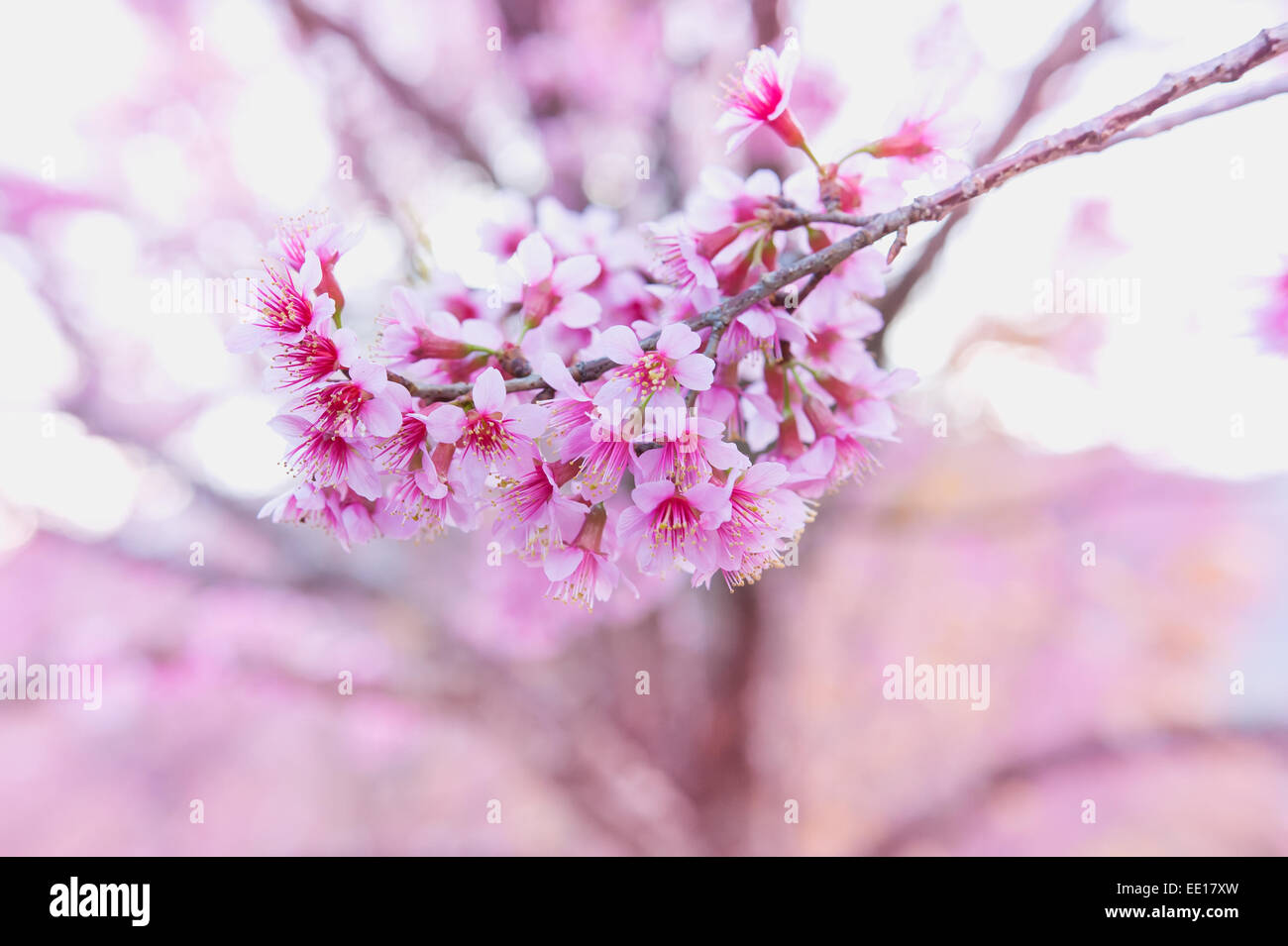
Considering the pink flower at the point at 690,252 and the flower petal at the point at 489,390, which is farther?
the pink flower at the point at 690,252

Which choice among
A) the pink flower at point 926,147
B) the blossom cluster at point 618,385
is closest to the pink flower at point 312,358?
the blossom cluster at point 618,385

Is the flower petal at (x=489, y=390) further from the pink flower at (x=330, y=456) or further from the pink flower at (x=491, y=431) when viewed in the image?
the pink flower at (x=330, y=456)

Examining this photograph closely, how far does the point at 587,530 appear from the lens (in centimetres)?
77

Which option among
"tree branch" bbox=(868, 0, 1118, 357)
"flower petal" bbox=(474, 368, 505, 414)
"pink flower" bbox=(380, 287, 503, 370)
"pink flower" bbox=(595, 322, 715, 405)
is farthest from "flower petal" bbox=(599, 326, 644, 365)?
"tree branch" bbox=(868, 0, 1118, 357)

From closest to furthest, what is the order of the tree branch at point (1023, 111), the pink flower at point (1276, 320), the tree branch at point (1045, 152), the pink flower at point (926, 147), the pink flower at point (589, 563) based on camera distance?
the tree branch at point (1045, 152), the pink flower at point (589, 563), the pink flower at point (926, 147), the pink flower at point (1276, 320), the tree branch at point (1023, 111)

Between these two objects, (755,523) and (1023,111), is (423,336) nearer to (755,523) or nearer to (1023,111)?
(755,523)

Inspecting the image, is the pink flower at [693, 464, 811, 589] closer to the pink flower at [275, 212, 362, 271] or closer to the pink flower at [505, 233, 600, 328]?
the pink flower at [505, 233, 600, 328]

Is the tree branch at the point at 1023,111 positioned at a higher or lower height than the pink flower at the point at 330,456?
higher

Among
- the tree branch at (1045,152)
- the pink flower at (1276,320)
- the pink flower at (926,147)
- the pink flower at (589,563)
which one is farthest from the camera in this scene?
the pink flower at (1276,320)

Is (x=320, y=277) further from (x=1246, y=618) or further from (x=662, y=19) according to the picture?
(x=1246, y=618)

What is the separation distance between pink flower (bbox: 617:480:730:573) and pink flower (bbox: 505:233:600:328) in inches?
10.0

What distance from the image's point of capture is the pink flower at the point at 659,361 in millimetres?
657

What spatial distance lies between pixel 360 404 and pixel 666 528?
315 millimetres

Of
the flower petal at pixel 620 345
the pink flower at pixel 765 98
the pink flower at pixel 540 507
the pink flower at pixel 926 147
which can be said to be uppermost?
the pink flower at pixel 765 98
